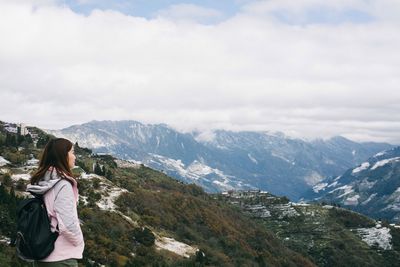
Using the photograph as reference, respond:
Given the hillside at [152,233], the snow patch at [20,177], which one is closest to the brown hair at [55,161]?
the hillside at [152,233]

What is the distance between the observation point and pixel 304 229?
200 metres

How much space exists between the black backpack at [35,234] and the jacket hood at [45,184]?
24 cm

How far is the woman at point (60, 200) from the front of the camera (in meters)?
9.30

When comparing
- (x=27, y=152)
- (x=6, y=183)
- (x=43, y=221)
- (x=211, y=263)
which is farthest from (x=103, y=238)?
(x=43, y=221)

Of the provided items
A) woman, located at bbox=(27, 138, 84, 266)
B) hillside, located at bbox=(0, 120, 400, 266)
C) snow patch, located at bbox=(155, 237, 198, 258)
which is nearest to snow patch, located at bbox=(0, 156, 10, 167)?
hillside, located at bbox=(0, 120, 400, 266)

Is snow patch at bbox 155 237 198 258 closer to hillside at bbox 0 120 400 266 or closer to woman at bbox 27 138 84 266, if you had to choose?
hillside at bbox 0 120 400 266

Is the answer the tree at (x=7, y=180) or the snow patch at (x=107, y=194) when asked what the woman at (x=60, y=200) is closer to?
the tree at (x=7, y=180)

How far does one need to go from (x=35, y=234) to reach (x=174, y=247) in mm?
70638

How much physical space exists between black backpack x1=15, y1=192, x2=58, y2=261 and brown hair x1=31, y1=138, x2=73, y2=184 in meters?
0.62

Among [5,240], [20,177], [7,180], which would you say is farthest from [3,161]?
[5,240]

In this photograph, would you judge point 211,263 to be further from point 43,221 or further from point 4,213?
point 43,221

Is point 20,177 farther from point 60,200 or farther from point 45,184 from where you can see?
point 60,200

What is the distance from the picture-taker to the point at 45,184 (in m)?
9.53

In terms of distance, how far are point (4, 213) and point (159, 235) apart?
1689 inches
